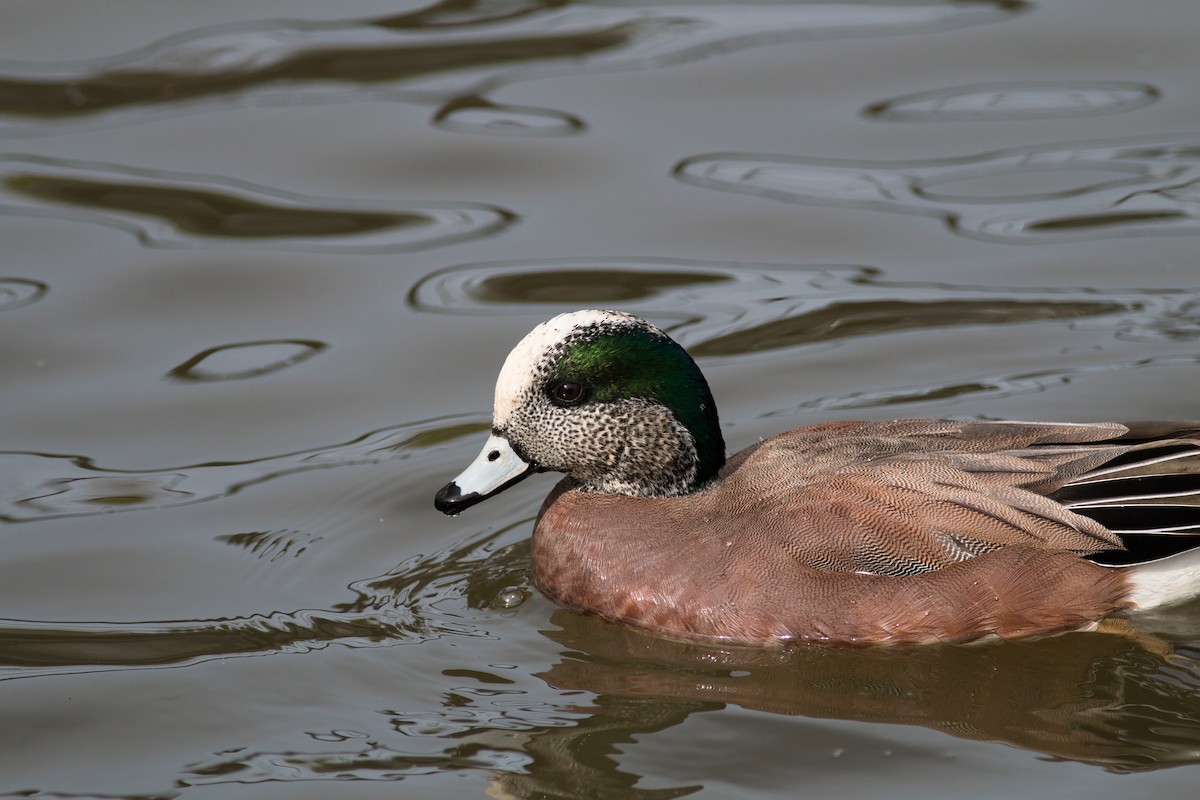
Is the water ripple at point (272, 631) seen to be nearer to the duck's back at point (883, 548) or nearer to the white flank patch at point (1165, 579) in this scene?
the duck's back at point (883, 548)

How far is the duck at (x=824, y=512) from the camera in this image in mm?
5465

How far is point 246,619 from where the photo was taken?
236 inches

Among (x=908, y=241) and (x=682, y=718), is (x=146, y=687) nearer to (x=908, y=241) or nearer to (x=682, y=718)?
(x=682, y=718)

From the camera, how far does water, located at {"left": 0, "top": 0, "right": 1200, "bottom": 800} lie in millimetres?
5137

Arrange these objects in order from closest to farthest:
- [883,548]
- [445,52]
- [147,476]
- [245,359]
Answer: [883,548] < [147,476] < [245,359] < [445,52]

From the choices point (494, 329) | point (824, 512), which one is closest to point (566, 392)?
point (824, 512)

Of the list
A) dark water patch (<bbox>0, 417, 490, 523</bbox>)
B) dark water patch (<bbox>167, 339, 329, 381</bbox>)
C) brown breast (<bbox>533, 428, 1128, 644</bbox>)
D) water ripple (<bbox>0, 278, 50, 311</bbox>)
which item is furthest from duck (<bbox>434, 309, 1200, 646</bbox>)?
water ripple (<bbox>0, 278, 50, 311</bbox>)

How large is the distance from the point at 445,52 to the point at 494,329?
345 cm

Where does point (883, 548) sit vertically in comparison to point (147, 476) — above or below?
above

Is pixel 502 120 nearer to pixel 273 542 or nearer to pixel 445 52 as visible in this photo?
pixel 445 52

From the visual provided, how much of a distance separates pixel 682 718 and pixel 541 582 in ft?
3.47

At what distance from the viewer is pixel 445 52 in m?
11.1

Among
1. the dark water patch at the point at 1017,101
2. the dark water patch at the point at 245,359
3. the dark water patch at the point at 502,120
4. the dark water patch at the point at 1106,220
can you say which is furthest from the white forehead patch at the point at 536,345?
the dark water patch at the point at 1017,101

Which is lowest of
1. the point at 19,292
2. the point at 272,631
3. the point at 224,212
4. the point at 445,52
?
the point at 272,631
